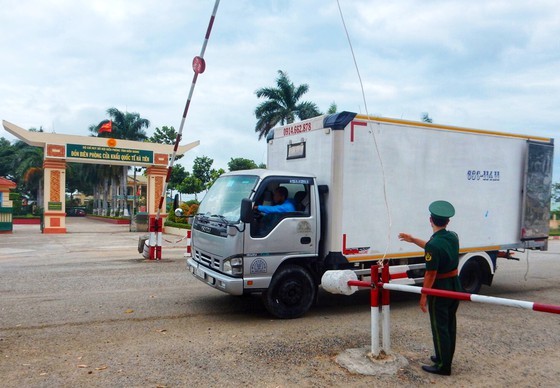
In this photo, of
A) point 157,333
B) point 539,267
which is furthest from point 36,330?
point 539,267

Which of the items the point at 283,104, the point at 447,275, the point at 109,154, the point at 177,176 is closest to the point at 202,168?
the point at 177,176

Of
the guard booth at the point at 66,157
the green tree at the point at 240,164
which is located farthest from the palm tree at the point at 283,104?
the guard booth at the point at 66,157

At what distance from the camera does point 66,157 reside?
2366 cm

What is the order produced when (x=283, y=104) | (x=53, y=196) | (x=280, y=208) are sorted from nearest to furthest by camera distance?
(x=280, y=208) < (x=53, y=196) < (x=283, y=104)

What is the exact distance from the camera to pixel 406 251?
7254mm

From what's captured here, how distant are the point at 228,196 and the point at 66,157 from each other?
1997 centimetres

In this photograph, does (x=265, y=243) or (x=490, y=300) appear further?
(x=265, y=243)

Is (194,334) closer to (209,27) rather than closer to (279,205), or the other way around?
(279,205)

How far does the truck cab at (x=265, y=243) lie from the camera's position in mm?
6109

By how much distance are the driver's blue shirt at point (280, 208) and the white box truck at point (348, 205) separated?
0.07 metres

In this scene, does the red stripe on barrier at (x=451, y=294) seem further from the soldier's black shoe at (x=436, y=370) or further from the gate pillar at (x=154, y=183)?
the gate pillar at (x=154, y=183)

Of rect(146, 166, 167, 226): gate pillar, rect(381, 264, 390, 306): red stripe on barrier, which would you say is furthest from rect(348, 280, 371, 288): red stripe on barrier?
rect(146, 166, 167, 226): gate pillar

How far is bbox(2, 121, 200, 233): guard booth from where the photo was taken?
23.1 metres

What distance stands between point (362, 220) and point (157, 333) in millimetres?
3338
